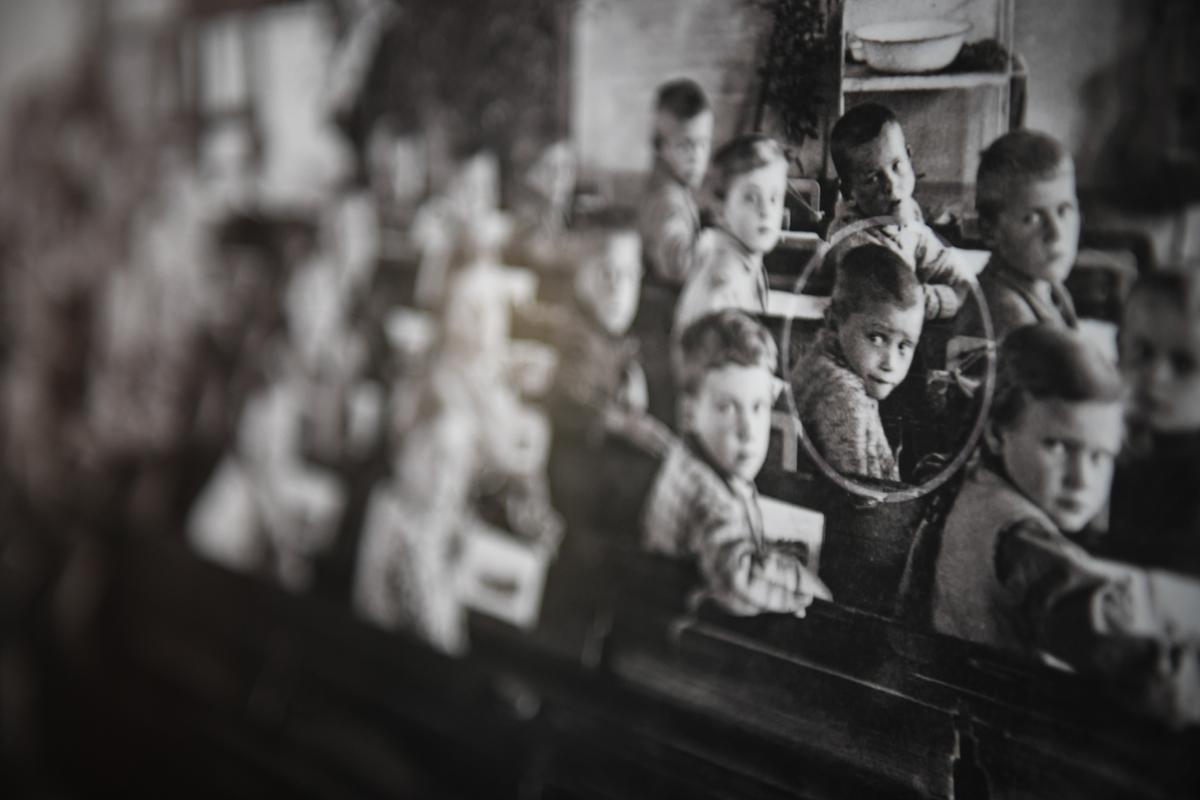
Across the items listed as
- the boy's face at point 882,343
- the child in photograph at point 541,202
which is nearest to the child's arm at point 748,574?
the boy's face at point 882,343

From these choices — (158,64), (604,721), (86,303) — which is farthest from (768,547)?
(86,303)

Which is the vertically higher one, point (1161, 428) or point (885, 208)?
point (885, 208)

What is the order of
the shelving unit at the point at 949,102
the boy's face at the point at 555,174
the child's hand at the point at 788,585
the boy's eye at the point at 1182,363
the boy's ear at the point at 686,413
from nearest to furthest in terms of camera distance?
the boy's eye at the point at 1182,363 → the shelving unit at the point at 949,102 → the child's hand at the point at 788,585 → the boy's ear at the point at 686,413 → the boy's face at the point at 555,174

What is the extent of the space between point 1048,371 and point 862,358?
0.18 metres

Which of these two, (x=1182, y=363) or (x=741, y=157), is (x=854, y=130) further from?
(x=1182, y=363)

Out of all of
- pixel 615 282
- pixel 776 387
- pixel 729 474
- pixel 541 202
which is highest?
pixel 541 202

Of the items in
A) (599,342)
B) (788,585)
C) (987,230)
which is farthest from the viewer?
(599,342)

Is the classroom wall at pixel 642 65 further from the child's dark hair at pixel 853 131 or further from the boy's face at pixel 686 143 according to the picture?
the child's dark hair at pixel 853 131

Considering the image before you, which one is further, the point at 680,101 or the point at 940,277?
the point at 680,101

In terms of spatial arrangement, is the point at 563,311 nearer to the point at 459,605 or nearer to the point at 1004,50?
the point at 459,605

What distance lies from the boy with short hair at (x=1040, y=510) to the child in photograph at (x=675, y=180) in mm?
415

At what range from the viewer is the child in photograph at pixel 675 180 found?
1108mm

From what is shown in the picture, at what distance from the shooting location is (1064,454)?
834mm

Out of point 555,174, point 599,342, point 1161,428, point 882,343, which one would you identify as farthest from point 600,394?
point 1161,428
